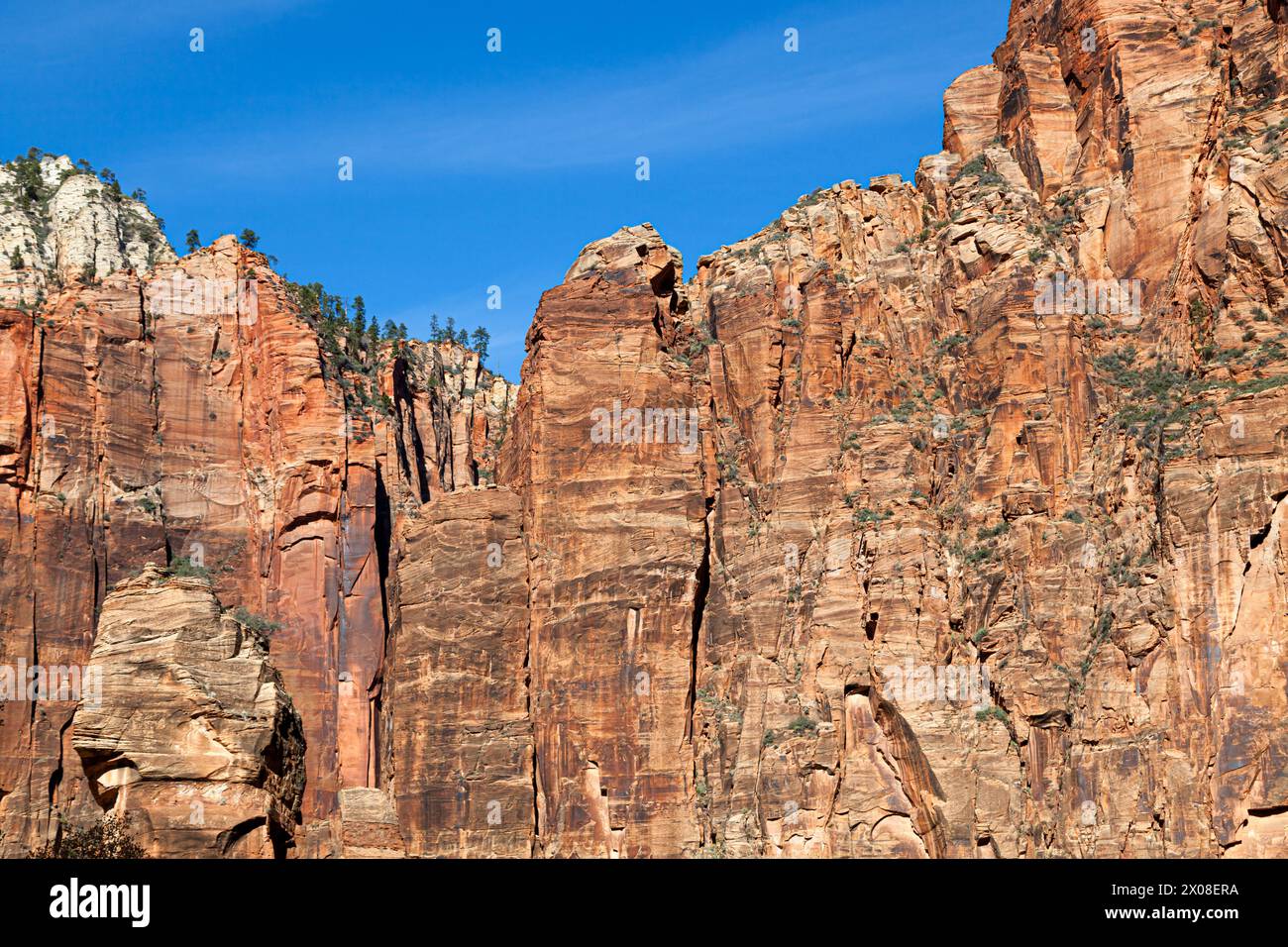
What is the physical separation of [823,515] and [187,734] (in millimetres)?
74636

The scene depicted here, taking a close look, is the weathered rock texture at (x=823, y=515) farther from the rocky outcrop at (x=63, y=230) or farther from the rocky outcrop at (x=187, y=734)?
the rocky outcrop at (x=187, y=734)

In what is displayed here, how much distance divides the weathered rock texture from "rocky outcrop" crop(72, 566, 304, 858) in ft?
196

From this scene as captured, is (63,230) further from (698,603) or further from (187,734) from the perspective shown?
(187,734)

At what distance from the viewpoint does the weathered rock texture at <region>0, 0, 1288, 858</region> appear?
4323 inches

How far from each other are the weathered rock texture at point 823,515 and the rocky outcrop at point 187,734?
59.8 meters

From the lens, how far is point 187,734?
56.6m

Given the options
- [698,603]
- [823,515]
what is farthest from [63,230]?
[823,515]

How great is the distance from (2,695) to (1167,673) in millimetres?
72105

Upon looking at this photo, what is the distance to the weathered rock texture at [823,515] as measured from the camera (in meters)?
110

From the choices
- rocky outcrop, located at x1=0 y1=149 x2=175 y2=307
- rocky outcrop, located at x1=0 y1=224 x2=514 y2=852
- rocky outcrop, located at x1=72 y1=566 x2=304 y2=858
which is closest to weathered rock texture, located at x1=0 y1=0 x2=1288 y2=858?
rocky outcrop, located at x1=0 y1=224 x2=514 y2=852

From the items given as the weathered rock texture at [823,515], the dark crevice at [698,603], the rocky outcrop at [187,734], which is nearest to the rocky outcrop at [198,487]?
the weathered rock texture at [823,515]

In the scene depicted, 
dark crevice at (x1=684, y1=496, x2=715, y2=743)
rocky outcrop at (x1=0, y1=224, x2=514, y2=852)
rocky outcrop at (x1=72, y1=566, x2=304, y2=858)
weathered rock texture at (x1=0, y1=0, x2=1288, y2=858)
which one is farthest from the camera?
rocky outcrop at (x1=0, y1=224, x2=514, y2=852)

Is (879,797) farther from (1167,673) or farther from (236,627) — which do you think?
(236,627)

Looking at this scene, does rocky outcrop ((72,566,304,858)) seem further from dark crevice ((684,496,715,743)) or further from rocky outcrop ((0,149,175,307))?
rocky outcrop ((0,149,175,307))
